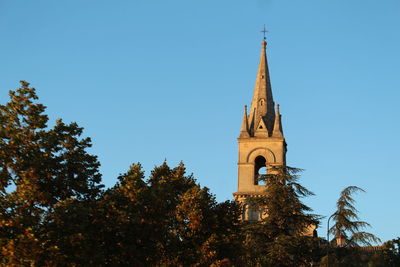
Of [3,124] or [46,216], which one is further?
[3,124]

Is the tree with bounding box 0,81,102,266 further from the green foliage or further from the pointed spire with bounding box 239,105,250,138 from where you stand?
the pointed spire with bounding box 239,105,250,138

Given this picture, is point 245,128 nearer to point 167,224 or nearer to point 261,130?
point 261,130

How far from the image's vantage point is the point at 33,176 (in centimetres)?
2289

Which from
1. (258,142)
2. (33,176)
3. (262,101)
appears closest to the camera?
(33,176)

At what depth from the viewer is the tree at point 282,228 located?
32531 millimetres

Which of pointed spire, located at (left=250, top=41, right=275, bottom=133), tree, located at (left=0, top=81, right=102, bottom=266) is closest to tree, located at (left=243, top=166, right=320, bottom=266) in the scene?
tree, located at (left=0, top=81, right=102, bottom=266)

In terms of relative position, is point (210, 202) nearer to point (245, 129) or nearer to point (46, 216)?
point (46, 216)

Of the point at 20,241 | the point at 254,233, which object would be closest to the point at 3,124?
the point at 20,241

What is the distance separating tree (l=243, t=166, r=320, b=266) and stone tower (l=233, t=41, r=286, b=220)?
1236 centimetres

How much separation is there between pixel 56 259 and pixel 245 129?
3173cm

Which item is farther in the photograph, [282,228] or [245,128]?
[245,128]

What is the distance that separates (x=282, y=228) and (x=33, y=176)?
15.7m

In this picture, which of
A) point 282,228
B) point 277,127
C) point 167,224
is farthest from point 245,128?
point 167,224

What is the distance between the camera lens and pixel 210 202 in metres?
27.5
